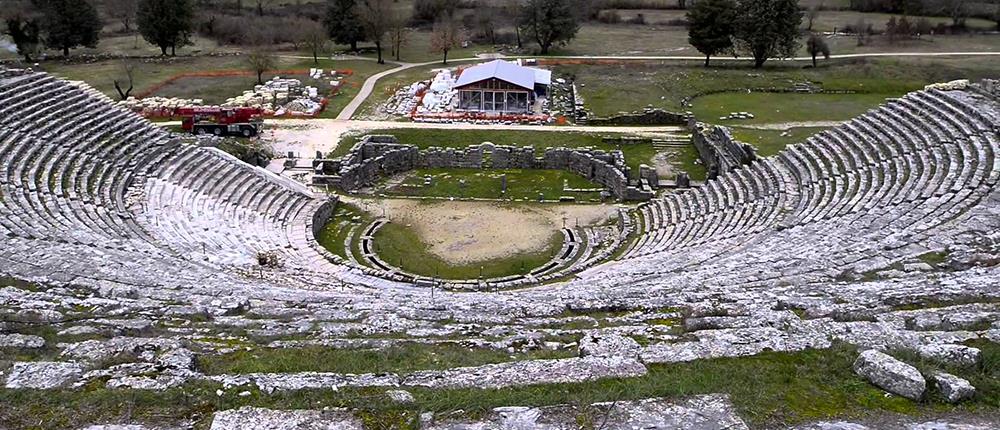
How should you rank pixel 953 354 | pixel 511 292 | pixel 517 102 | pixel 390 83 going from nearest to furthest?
pixel 953 354
pixel 511 292
pixel 517 102
pixel 390 83

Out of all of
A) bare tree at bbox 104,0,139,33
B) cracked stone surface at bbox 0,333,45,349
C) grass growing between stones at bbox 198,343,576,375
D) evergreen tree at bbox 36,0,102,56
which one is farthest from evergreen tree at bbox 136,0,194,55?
grass growing between stones at bbox 198,343,576,375

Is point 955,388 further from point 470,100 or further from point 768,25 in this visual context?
point 768,25

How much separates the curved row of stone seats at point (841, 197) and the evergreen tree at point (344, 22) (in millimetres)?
47221

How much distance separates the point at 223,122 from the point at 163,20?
32.8 m

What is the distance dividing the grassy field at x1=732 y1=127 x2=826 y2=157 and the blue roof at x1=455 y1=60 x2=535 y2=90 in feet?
47.2

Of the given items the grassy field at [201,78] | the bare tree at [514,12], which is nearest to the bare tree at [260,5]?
the grassy field at [201,78]

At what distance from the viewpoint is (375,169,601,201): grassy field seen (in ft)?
113

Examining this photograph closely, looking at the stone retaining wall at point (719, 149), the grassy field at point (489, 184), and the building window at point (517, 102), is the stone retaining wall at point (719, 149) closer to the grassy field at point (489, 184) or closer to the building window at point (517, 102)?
the grassy field at point (489, 184)

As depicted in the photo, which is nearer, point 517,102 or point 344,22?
point 517,102

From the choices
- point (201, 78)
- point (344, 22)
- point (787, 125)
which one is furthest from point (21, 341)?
point (344, 22)

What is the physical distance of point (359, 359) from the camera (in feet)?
32.7

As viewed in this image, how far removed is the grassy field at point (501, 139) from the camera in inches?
1640

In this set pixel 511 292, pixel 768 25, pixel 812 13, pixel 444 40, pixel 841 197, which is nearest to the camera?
pixel 511 292

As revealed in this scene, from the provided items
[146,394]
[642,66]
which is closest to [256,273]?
[146,394]
